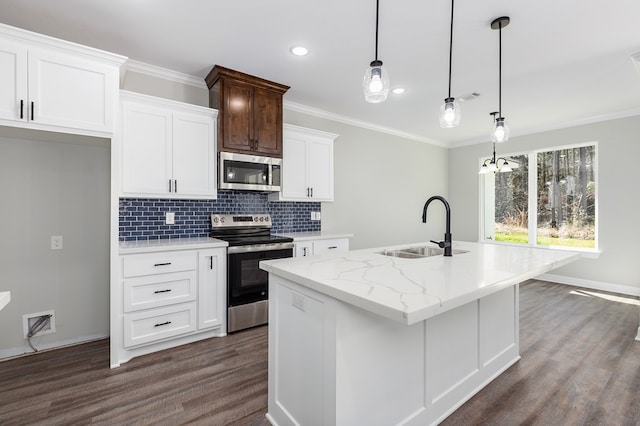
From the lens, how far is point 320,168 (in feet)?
13.1

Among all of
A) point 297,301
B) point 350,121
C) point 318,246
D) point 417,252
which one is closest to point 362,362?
point 297,301

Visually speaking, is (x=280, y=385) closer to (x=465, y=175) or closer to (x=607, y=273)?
(x=607, y=273)

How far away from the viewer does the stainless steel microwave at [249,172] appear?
3098 millimetres

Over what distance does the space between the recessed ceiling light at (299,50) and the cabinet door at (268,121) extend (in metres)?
0.68

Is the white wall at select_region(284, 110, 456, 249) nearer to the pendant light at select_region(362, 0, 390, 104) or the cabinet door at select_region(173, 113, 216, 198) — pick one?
the cabinet door at select_region(173, 113, 216, 198)

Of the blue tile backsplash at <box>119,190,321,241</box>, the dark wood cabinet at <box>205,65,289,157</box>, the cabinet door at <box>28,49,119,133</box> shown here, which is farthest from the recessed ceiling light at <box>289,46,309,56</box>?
the blue tile backsplash at <box>119,190,321,241</box>

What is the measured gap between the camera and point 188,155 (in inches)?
117

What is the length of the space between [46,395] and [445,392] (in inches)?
100

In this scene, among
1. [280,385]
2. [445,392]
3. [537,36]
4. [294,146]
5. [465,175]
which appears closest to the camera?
[280,385]

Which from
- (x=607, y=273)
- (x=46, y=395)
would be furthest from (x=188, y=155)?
(x=607, y=273)

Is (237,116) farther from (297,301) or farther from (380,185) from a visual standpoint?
(380,185)

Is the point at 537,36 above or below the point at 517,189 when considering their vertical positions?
above

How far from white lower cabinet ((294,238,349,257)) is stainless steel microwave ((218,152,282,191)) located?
69cm

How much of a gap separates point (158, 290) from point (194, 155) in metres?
1.28
